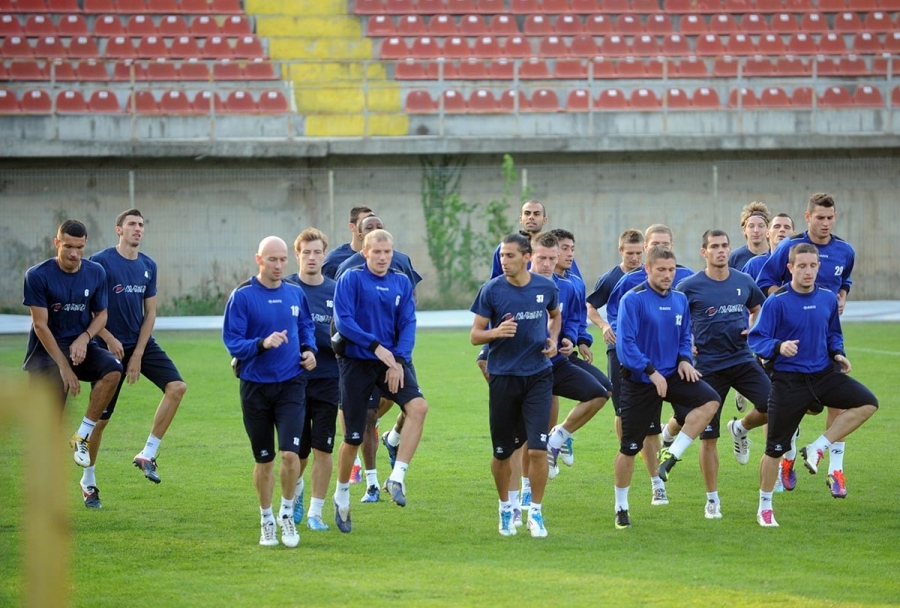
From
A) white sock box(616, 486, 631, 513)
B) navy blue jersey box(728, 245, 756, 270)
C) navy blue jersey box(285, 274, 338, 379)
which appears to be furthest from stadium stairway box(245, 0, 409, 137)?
white sock box(616, 486, 631, 513)

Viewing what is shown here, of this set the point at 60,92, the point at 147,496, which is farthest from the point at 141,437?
the point at 60,92

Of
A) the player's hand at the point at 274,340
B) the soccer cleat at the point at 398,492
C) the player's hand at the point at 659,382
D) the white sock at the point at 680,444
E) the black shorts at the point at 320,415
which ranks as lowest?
the soccer cleat at the point at 398,492

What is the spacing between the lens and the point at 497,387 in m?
7.75

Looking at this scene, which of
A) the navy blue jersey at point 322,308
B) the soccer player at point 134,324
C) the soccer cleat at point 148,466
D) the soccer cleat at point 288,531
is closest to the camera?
the soccer cleat at point 288,531

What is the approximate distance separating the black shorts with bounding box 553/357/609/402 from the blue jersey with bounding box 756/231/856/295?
1.89m

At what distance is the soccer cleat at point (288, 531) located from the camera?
7.50 meters

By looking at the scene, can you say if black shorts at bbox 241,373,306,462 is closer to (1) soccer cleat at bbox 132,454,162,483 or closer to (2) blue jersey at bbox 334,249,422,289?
(2) blue jersey at bbox 334,249,422,289

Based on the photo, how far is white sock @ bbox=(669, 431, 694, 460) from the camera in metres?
8.52

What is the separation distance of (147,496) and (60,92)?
1873cm

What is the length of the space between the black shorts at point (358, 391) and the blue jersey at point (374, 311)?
10cm

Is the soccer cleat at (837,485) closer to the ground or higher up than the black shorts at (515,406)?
closer to the ground

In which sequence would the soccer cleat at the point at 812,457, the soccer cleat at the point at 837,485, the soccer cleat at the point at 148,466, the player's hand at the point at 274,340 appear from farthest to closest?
the soccer cleat at the point at 148,466 → the soccer cleat at the point at 812,457 → the soccer cleat at the point at 837,485 → the player's hand at the point at 274,340

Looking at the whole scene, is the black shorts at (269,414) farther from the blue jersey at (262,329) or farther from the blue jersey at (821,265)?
the blue jersey at (821,265)

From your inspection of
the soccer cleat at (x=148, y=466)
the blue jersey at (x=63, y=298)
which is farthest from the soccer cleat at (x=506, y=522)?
the blue jersey at (x=63, y=298)
